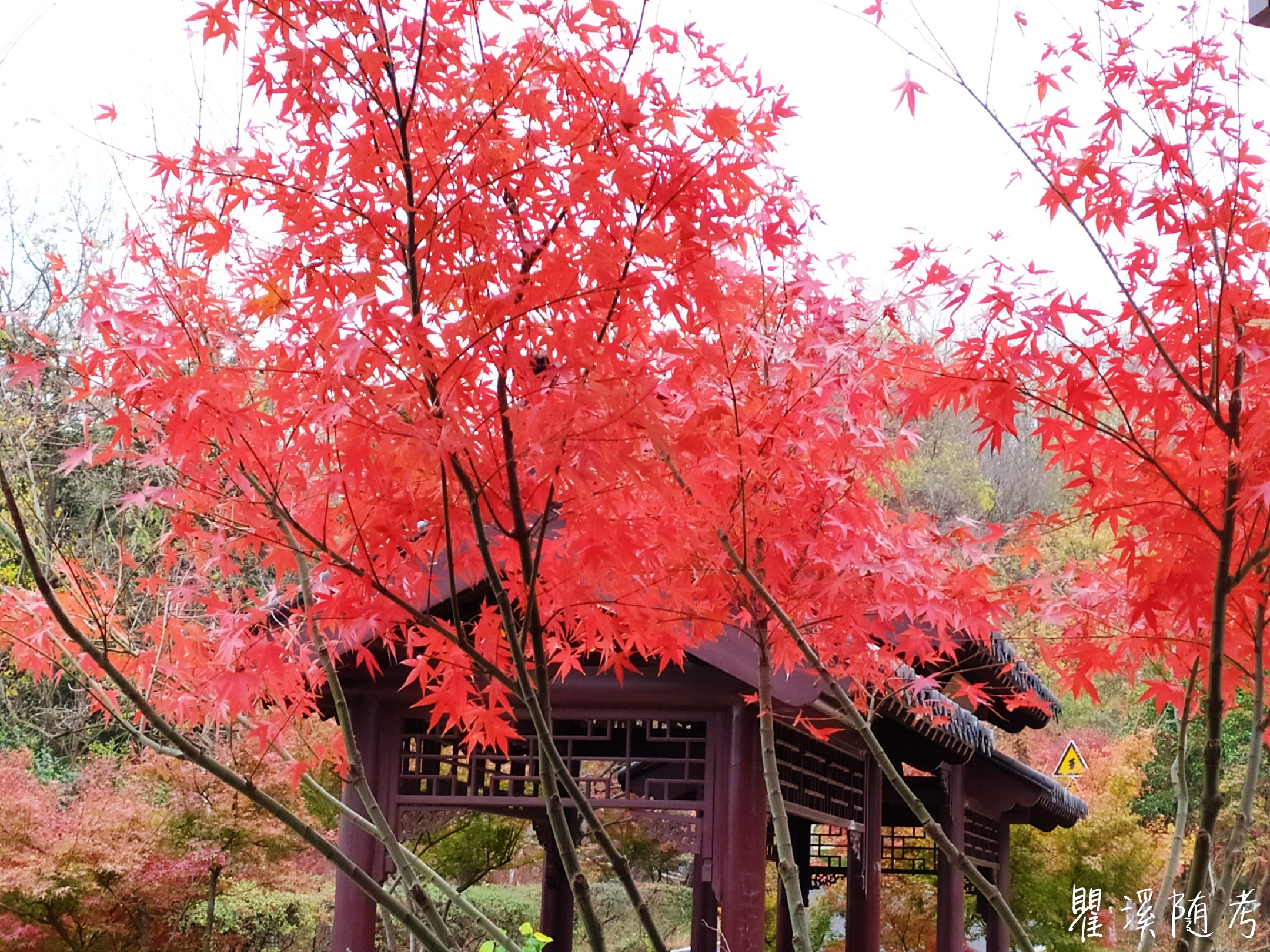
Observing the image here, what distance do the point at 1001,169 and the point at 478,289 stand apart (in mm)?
1713

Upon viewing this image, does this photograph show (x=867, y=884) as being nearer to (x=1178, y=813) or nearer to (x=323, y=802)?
(x=1178, y=813)

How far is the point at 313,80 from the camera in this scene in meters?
2.31

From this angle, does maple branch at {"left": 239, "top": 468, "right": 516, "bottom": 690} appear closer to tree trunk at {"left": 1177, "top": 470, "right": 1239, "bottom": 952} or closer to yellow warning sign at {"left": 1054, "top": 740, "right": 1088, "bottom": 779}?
A: tree trunk at {"left": 1177, "top": 470, "right": 1239, "bottom": 952}

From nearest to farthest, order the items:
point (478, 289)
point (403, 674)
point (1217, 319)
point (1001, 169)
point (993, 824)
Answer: point (478, 289), point (1217, 319), point (1001, 169), point (403, 674), point (993, 824)

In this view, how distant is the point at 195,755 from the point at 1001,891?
10956 mm

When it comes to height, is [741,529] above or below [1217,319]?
below

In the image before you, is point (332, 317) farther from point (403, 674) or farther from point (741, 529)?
point (403, 674)

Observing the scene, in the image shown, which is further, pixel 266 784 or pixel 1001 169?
pixel 266 784

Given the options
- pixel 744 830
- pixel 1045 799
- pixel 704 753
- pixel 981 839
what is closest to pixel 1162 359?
pixel 744 830

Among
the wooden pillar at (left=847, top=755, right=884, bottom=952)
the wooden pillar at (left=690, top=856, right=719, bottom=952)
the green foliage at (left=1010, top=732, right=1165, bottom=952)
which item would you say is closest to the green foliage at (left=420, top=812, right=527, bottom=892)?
the wooden pillar at (left=690, top=856, right=719, bottom=952)

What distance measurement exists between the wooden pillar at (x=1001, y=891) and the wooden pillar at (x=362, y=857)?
6543 mm

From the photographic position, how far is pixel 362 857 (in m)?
5.43

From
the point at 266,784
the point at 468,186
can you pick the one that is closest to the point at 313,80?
the point at 468,186

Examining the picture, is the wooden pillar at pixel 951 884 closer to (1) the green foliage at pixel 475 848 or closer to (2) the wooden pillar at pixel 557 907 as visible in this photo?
(2) the wooden pillar at pixel 557 907
